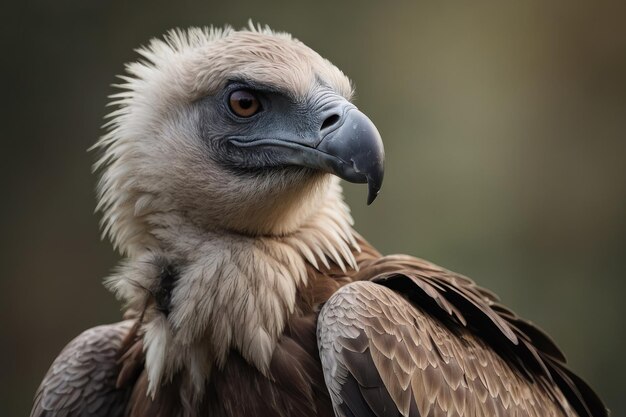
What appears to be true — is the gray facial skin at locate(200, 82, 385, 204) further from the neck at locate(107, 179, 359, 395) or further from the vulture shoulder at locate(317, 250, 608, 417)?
the vulture shoulder at locate(317, 250, 608, 417)

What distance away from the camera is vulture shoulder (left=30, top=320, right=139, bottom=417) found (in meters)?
3.89

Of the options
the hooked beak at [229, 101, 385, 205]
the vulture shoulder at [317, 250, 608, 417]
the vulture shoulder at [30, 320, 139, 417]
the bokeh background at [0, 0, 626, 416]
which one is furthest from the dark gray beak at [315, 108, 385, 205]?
the bokeh background at [0, 0, 626, 416]

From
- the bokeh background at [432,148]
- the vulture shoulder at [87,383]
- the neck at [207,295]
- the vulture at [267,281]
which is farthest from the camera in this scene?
the bokeh background at [432,148]

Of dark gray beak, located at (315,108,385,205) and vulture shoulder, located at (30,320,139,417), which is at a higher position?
dark gray beak, located at (315,108,385,205)

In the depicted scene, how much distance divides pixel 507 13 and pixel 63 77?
14.7 feet

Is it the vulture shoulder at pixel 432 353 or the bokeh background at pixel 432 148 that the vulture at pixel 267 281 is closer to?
the vulture shoulder at pixel 432 353

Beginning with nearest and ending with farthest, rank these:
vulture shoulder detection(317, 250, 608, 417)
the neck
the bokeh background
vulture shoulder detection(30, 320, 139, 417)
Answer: vulture shoulder detection(317, 250, 608, 417), the neck, vulture shoulder detection(30, 320, 139, 417), the bokeh background

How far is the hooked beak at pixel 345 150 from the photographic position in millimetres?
3256

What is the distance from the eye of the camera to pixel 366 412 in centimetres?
317

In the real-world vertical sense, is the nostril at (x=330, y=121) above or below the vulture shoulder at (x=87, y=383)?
above

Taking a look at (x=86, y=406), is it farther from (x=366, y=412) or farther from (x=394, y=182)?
(x=394, y=182)

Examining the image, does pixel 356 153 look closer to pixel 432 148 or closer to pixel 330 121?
pixel 330 121

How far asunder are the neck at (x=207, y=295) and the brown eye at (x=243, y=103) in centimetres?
49

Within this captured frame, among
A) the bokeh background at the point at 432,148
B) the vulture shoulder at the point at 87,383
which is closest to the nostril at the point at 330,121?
the vulture shoulder at the point at 87,383
